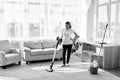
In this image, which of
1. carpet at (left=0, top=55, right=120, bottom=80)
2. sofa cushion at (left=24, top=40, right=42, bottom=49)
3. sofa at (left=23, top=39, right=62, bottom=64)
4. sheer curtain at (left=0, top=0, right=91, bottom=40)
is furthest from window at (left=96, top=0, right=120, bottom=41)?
sofa cushion at (left=24, top=40, right=42, bottom=49)

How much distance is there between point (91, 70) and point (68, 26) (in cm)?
151

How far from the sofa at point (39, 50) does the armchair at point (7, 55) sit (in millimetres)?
302

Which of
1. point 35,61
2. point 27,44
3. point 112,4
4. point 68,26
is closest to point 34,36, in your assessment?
point 27,44

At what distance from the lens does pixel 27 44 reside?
19.4 feet

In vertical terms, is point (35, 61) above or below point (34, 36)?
below

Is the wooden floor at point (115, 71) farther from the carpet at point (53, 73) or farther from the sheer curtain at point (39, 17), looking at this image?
the sheer curtain at point (39, 17)

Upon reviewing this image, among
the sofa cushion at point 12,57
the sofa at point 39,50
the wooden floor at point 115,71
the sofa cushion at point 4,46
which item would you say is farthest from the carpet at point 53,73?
the sofa cushion at point 4,46

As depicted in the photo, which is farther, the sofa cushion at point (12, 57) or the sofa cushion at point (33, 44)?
the sofa cushion at point (33, 44)

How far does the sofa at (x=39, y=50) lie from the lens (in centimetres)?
540

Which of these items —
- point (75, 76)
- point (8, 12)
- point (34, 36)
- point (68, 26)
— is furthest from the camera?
point (34, 36)

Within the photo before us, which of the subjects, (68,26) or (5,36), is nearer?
(68,26)

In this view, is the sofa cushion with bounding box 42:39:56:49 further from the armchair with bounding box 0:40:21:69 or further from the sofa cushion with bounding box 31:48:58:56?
the armchair with bounding box 0:40:21:69

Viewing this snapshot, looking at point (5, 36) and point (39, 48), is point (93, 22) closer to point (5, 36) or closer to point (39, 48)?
point (39, 48)

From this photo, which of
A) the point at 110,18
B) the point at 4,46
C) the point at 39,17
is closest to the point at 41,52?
the point at 4,46
